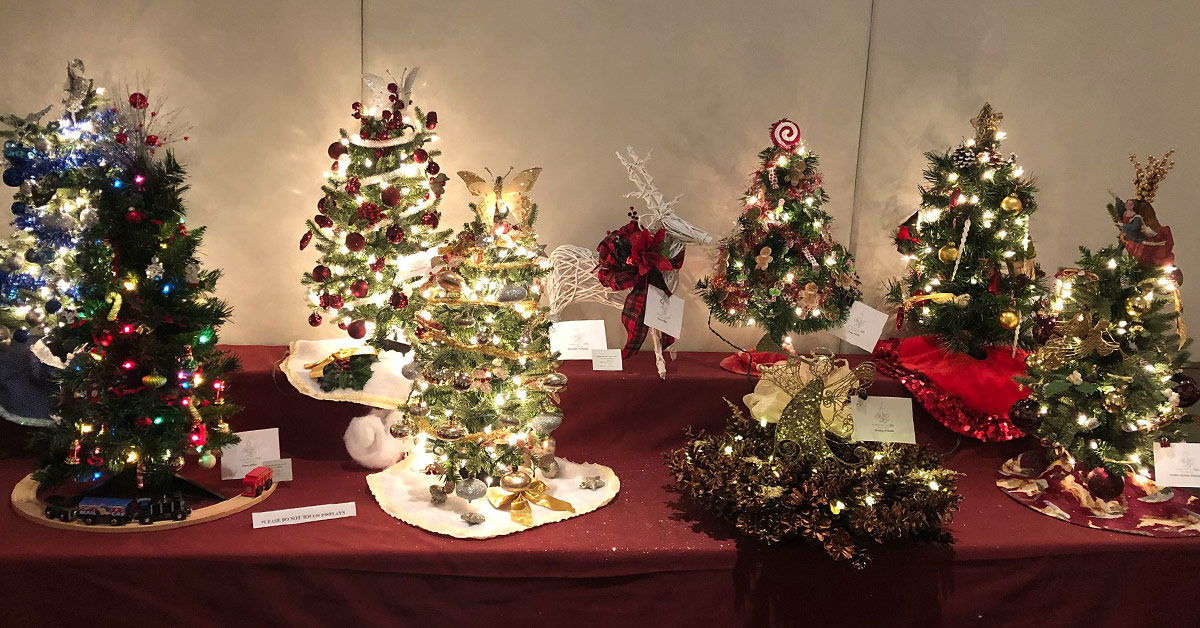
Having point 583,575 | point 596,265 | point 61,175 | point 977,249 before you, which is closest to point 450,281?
point 596,265

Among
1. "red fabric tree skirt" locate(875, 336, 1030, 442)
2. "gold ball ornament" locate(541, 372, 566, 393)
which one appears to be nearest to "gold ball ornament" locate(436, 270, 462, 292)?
"gold ball ornament" locate(541, 372, 566, 393)

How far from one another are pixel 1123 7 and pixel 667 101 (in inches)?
93.0

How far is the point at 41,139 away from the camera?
2.36 m

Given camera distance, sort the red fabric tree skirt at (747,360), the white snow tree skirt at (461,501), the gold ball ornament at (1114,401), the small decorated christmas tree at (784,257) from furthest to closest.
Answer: the red fabric tree skirt at (747,360), the small decorated christmas tree at (784,257), the gold ball ornament at (1114,401), the white snow tree skirt at (461,501)

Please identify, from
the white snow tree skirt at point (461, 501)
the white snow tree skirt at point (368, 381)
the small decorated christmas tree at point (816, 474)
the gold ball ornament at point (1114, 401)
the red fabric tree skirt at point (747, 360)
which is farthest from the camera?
the red fabric tree skirt at point (747, 360)

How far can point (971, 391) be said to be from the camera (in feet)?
10.2

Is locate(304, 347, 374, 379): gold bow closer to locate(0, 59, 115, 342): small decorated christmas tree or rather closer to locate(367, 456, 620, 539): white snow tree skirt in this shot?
locate(367, 456, 620, 539): white snow tree skirt

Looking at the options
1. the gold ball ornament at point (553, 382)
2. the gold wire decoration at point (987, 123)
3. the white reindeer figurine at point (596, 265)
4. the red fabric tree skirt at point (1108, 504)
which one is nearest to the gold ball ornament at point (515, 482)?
the gold ball ornament at point (553, 382)

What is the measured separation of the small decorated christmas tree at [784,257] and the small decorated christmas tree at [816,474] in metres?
0.41

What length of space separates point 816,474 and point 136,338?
2.16 m

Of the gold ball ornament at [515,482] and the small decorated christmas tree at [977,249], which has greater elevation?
the small decorated christmas tree at [977,249]

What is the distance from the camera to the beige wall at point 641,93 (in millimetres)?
3242

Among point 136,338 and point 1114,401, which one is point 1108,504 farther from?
point 136,338

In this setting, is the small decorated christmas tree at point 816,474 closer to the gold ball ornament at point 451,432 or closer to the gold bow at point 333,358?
the gold ball ornament at point 451,432
